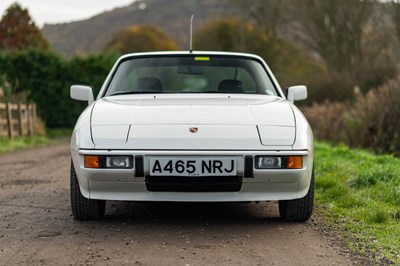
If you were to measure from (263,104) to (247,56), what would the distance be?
1.16 m

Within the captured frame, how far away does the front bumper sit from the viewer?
14.9ft

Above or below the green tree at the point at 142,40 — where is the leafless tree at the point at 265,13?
above

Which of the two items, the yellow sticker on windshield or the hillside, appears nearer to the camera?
the yellow sticker on windshield

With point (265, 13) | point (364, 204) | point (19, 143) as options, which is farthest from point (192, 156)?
point (265, 13)

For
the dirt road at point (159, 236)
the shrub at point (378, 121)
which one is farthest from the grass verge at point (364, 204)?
the shrub at point (378, 121)

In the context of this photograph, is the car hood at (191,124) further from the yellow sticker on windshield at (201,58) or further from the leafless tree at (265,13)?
the leafless tree at (265,13)

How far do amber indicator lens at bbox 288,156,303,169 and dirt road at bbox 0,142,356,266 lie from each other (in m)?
0.49

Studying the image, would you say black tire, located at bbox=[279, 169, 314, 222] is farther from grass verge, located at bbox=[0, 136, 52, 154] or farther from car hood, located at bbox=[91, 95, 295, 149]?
grass verge, located at bbox=[0, 136, 52, 154]

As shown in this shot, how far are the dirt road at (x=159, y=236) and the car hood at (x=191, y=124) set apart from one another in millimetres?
652

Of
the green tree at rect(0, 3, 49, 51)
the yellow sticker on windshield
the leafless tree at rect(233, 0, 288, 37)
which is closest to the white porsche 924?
the yellow sticker on windshield

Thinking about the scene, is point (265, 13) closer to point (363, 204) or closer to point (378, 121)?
point (378, 121)

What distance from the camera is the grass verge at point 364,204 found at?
14.4 ft

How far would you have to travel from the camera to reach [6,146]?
647 inches

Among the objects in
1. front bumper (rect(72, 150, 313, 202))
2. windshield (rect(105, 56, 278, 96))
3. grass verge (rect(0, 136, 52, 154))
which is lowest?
grass verge (rect(0, 136, 52, 154))
